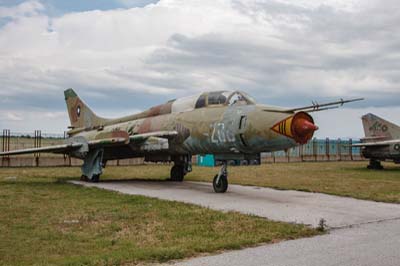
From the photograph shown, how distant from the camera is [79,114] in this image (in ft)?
66.1

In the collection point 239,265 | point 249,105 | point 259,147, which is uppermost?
point 249,105

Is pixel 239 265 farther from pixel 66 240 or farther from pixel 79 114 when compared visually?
pixel 79 114

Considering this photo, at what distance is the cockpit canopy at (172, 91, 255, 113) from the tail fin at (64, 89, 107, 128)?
5.42 metres

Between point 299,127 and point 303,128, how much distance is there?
0.31 ft

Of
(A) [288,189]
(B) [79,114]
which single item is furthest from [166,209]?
(B) [79,114]

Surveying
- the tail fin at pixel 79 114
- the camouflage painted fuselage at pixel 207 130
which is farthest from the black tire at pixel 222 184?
the tail fin at pixel 79 114

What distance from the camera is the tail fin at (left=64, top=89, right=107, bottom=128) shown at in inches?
776

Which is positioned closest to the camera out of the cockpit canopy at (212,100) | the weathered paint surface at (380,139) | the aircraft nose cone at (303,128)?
the aircraft nose cone at (303,128)

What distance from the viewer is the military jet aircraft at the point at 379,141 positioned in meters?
Answer: 28.5

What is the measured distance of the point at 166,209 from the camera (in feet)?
31.6

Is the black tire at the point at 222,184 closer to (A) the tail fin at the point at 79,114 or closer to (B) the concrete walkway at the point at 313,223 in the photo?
(B) the concrete walkway at the point at 313,223

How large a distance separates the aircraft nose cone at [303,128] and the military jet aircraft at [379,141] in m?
19.5

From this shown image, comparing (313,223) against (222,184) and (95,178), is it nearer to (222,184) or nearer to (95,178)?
(222,184)

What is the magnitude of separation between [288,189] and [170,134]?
418 cm
